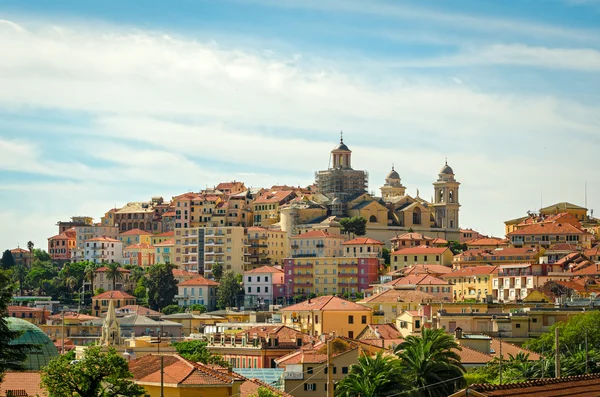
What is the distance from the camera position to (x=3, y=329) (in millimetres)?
42188

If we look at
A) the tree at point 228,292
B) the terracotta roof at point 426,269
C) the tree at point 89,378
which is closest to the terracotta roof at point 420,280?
the terracotta roof at point 426,269

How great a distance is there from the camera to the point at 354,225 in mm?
179000

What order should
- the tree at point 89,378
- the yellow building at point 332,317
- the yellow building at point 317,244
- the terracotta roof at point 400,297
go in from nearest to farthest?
the tree at point 89,378
the yellow building at point 332,317
the terracotta roof at point 400,297
the yellow building at point 317,244

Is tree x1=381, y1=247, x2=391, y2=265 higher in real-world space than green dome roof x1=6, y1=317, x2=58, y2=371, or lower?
higher

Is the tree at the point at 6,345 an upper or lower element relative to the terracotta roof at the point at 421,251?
lower

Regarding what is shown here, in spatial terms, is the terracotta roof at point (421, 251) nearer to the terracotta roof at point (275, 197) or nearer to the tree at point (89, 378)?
the terracotta roof at point (275, 197)

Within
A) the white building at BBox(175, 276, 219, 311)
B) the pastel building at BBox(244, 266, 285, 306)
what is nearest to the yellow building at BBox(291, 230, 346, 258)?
the pastel building at BBox(244, 266, 285, 306)

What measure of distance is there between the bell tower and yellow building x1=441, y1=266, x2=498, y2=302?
4978cm

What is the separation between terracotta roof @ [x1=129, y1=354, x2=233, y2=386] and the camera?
54594mm

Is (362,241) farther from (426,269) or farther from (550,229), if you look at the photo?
(550,229)

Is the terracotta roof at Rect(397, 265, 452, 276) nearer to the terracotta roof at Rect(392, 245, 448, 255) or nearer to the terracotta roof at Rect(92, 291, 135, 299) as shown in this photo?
the terracotta roof at Rect(392, 245, 448, 255)

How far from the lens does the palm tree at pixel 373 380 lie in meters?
54.7

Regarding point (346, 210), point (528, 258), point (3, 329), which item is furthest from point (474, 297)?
point (3, 329)

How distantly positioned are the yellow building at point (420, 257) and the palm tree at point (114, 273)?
34.8m
